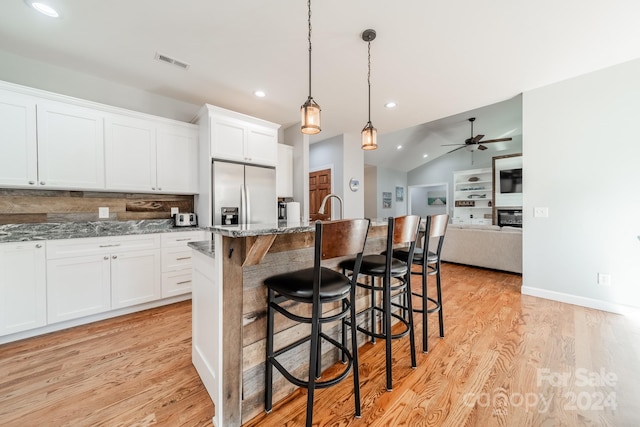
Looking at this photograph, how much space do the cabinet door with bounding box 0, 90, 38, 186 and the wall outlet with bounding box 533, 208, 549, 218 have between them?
18.3 feet

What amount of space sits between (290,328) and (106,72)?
3425mm

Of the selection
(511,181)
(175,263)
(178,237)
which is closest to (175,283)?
(175,263)

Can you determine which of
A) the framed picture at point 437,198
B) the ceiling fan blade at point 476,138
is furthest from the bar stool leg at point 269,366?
the framed picture at point 437,198

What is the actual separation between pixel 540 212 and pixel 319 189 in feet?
12.3

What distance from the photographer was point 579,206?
285 cm

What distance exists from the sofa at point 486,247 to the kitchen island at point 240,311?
410cm

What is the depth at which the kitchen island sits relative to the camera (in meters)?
1.21

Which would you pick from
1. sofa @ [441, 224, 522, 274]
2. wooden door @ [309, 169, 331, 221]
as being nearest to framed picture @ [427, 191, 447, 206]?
sofa @ [441, 224, 522, 274]

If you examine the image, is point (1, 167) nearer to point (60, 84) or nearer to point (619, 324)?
point (60, 84)

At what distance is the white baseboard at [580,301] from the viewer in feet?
8.52

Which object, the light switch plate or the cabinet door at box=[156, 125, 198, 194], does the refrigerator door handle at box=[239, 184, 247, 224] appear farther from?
the light switch plate

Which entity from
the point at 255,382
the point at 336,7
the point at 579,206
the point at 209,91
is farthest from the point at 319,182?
the point at 255,382

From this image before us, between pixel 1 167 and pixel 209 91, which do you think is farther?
pixel 209 91

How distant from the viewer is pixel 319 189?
18.0 feet
